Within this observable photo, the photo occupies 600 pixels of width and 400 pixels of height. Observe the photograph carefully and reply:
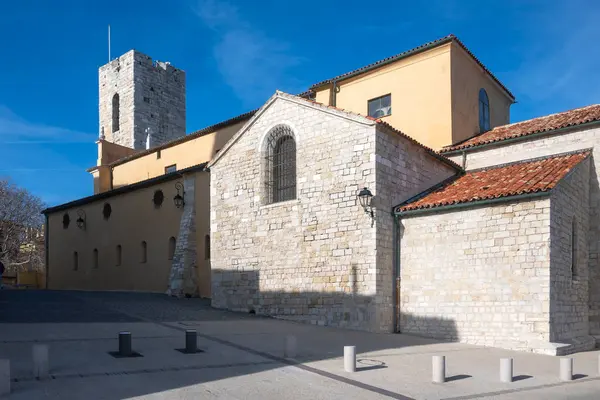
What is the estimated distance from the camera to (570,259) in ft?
45.3

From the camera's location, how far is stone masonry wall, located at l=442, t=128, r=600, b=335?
15.2 meters

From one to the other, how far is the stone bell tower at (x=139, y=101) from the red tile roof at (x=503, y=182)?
2763 centimetres

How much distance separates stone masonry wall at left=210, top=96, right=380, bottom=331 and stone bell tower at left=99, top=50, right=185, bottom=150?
22676 millimetres

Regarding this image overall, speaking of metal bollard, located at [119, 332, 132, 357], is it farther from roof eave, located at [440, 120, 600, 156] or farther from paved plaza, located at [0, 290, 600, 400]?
roof eave, located at [440, 120, 600, 156]

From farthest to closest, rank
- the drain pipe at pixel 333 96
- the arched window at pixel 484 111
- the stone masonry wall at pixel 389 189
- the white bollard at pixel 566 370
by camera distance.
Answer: the drain pipe at pixel 333 96 < the arched window at pixel 484 111 < the stone masonry wall at pixel 389 189 < the white bollard at pixel 566 370

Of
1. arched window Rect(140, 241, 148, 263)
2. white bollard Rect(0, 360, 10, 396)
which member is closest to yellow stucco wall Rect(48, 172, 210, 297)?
arched window Rect(140, 241, 148, 263)

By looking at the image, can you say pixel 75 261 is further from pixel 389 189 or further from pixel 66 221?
pixel 389 189

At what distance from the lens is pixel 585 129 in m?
15.9

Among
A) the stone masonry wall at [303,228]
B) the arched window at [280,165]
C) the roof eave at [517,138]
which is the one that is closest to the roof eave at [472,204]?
the stone masonry wall at [303,228]

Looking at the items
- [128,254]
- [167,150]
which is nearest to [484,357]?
[128,254]

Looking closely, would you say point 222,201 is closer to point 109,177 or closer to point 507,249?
point 507,249

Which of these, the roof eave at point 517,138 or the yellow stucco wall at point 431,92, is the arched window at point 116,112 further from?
the roof eave at point 517,138

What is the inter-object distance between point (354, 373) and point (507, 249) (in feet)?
19.5

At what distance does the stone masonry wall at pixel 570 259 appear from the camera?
12.5 metres
